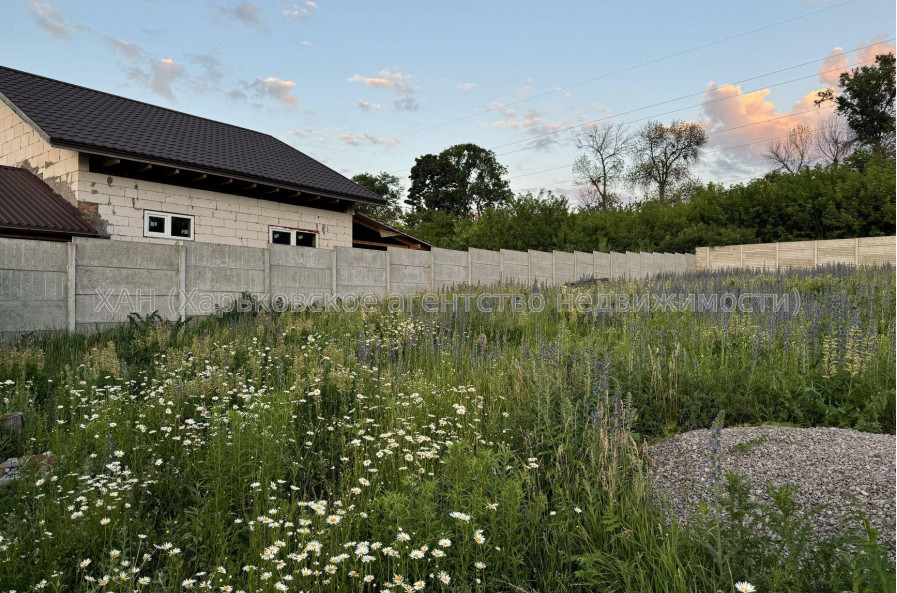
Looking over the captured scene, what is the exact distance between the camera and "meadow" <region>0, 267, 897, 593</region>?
94.2 inches

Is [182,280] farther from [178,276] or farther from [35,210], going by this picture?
[35,210]

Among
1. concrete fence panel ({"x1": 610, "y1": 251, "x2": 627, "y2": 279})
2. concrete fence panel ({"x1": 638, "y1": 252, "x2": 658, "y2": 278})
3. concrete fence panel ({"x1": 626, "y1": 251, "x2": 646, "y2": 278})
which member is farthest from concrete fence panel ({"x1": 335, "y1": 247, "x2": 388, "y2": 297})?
concrete fence panel ({"x1": 638, "y1": 252, "x2": 658, "y2": 278})

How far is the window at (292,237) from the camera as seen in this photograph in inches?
631

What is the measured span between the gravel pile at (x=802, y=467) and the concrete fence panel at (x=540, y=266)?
1545cm

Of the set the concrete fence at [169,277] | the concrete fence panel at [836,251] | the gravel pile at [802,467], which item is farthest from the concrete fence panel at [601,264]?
the gravel pile at [802,467]

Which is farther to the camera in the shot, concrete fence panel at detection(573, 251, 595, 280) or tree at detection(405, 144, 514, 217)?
tree at detection(405, 144, 514, 217)

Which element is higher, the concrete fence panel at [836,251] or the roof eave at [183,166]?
the roof eave at [183,166]

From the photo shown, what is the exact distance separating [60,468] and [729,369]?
210 inches

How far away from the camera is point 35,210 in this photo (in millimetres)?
11906

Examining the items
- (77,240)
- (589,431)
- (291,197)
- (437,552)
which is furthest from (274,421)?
(291,197)

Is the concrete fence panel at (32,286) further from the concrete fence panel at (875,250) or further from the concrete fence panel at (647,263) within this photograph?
the concrete fence panel at (875,250)

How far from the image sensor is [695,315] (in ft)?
25.3

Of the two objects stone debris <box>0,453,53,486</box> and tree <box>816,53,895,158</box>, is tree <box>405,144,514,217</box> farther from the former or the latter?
stone debris <box>0,453,53,486</box>

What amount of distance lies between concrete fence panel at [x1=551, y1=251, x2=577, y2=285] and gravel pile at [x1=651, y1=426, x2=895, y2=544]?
55.1 ft
